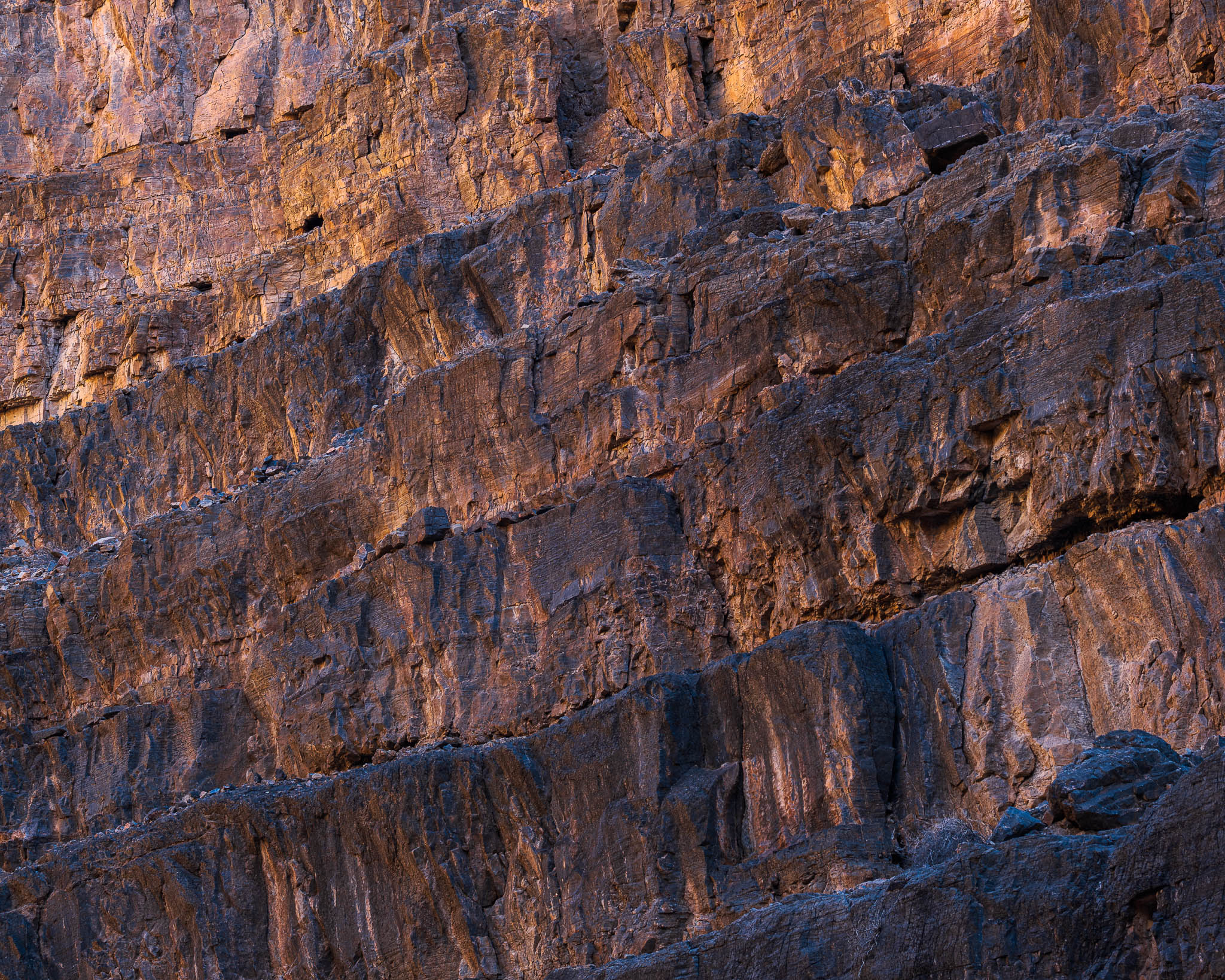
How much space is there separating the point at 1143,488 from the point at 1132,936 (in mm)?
10242

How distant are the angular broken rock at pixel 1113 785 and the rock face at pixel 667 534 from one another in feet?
0.18

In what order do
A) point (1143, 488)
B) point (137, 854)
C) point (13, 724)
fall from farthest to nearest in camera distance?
point (13, 724), point (137, 854), point (1143, 488)

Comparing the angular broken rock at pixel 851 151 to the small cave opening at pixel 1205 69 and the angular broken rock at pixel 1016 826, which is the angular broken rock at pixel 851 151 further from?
the angular broken rock at pixel 1016 826

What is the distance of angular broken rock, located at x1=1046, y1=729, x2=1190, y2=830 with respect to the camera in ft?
72.2

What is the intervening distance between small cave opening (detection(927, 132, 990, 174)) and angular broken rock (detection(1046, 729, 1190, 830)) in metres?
19.3

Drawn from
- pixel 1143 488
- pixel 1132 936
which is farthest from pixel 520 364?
pixel 1132 936

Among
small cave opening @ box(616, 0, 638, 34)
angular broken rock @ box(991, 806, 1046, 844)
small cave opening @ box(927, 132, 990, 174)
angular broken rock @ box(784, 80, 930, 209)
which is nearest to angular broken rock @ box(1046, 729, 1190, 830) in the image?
angular broken rock @ box(991, 806, 1046, 844)

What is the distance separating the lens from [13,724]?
155 feet

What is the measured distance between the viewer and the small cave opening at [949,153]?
40.1m

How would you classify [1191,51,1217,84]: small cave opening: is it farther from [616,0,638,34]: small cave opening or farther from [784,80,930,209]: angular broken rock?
[616,0,638,34]: small cave opening

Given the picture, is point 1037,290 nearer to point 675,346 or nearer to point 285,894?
point 675,346

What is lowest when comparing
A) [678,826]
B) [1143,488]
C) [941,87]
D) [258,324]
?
[678,826]

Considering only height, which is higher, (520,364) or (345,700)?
(520,364)

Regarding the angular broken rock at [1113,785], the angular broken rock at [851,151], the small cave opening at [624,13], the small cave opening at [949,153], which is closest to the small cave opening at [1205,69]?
the small cave opening at [949,153]
